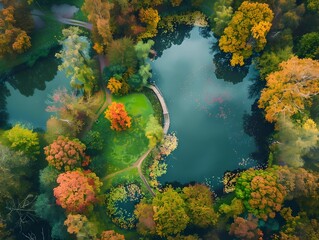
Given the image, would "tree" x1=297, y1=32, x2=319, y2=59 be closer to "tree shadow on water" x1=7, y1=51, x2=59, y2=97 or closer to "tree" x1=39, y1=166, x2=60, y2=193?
"tree" x1=39, y1=166, x2=60, y2=193

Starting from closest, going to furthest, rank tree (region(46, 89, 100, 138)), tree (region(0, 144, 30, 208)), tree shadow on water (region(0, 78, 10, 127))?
1. tree (region(0, 144, 30, 208))
2. tree (region(46, 89, 100, 138))
3. tree shadow on water (region(0, 78, 10, 127))

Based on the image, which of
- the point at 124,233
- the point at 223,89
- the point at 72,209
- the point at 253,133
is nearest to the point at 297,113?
the point at 253,133

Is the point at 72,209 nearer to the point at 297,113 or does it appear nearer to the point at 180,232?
the point at 180,232

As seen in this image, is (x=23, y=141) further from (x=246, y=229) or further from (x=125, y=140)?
(x=246, y=229)

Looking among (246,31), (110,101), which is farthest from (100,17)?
(246,31)

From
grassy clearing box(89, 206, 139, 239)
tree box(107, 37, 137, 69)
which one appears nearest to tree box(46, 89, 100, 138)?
tree box(107, 37, 137, 69)

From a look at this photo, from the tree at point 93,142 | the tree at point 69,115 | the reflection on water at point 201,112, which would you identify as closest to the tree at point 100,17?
the reflection on water at point 201,112

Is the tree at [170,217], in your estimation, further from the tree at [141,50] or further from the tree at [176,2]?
the tree at [176,2]
